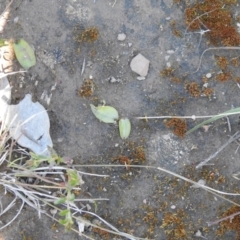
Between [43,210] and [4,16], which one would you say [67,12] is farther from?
[43,210]

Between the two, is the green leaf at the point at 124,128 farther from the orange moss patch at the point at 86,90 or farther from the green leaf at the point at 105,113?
the orange moss patch at the point at 86,90

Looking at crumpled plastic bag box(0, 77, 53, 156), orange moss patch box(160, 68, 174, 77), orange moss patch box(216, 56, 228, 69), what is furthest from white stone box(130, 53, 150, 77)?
crumpled plastic bag box(0, 77, 53, 156)

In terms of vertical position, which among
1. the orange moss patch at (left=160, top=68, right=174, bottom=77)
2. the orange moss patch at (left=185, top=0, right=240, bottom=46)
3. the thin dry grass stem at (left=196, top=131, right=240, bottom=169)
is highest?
the orange moss patch at (left=185, top=0, right=240, bottom=46)

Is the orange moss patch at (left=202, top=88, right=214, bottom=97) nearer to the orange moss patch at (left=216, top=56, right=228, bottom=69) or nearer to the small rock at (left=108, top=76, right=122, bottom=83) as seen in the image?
the orange moss patch at (left=216, top=56, right=228, bottom=69)

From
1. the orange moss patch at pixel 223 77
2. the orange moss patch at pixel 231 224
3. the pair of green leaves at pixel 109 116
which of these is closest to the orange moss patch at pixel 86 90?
the pair of green leaves at pixel 109 116

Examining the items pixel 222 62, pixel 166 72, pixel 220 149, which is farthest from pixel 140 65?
pixel 220 149

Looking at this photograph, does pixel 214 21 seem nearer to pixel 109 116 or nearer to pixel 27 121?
pixel 109 116

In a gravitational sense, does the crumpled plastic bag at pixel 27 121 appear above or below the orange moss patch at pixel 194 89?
above
